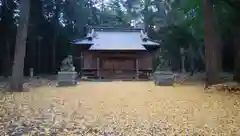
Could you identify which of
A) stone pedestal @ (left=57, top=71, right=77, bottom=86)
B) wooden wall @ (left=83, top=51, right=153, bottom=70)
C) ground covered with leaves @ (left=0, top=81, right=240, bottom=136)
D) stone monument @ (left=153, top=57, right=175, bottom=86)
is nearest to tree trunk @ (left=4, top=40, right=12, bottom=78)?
wooden wall @ (left=83, top=51, right=153, bottom=70)

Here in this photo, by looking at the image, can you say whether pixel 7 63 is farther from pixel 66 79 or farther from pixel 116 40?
pixel 66 79

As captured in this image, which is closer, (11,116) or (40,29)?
(11,116)

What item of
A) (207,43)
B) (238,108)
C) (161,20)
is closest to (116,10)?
(161,20)

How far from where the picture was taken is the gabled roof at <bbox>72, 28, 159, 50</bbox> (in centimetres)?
2458

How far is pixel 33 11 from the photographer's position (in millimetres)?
26359

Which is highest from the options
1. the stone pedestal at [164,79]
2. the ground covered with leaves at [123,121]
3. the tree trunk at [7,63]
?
the tree trunk at [7,63]

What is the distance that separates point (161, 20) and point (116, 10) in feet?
18.0

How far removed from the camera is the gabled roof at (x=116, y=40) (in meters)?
24.6

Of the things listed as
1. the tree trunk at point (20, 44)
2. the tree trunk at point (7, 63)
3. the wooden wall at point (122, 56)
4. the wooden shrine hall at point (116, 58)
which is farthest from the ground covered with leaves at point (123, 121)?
the tree trunk at point (7, 63)

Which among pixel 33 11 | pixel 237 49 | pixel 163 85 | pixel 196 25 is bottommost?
pixel 163 85

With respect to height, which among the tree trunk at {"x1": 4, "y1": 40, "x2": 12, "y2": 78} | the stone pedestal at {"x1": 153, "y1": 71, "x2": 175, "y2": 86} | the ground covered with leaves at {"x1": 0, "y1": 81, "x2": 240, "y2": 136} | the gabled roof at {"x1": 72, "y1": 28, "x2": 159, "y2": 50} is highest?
the gabled roof at {"x1": 72, "y1": 28, "x2": 159, "y2": 50}

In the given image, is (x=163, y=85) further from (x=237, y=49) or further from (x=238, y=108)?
(x=238, y=108)

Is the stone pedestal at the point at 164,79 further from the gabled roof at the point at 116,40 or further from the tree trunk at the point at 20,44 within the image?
the tree trunk at the point at 20,44

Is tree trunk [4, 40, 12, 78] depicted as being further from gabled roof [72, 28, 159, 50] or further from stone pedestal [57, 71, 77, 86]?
stone pedestal [57, 71, 77, 86]
